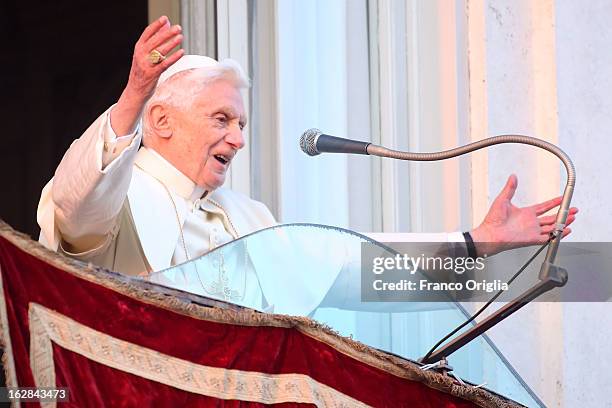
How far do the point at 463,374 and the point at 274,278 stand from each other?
0.47 m

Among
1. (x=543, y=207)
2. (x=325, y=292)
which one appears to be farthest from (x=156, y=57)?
(x=543, y=207)

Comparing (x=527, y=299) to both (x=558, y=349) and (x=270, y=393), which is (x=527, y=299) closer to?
(x=270, y=393)

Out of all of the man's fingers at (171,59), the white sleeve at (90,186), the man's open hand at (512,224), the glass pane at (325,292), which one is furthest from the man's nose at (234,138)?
the glass pane at (325,292)

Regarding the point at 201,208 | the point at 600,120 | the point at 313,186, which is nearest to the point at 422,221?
the point at 313,186

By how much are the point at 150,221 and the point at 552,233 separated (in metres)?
1.39

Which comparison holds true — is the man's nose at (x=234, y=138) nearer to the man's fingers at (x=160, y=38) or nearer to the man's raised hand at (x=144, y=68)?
the man's raised hand at (x=144, y=68)

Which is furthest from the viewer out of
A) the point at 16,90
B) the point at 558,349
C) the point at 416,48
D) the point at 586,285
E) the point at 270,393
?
the point at 16,90

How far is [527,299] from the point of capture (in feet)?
10.6

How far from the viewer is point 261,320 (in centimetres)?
311

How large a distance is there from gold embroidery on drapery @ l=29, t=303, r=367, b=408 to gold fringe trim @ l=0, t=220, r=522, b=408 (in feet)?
0.30

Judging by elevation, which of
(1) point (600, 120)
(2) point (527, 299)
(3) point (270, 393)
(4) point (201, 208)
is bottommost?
(3) point (270, 393)

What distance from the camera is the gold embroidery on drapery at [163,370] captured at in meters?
2.96

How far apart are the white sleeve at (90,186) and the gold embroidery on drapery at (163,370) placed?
90cm

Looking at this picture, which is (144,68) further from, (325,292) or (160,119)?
(160,119)
